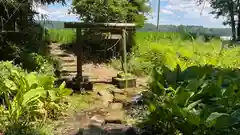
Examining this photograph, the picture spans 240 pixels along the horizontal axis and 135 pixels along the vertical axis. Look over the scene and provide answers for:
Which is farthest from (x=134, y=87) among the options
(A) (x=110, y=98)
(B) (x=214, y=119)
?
(B) (x=214, y=119)

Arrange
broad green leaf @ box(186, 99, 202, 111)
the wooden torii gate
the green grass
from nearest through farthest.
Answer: broad green leaf @ box(186, 99, 202, 111) < the wooden torii gate < the green grass

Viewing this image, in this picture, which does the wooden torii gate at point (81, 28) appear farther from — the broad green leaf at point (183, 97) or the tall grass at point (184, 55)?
the broad green leaf at point (183, 97)

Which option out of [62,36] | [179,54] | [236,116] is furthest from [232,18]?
[236,116]

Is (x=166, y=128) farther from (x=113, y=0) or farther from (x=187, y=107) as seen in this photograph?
(x=113, y=0)

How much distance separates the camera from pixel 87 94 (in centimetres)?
608

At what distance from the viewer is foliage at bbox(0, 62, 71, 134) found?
3.72m

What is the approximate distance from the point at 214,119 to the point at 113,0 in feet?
24.9

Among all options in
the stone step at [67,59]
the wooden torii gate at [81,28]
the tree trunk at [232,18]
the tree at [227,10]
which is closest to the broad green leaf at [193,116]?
the wooden torii gate at [81,28]

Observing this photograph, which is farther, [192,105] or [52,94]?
[52,94]

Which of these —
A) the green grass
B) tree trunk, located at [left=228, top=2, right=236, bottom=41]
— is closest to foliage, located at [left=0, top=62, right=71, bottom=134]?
the green grass

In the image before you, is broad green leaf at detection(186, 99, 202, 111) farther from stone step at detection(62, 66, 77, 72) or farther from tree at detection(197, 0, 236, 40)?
tree at detection(197, 0, 236, 40)

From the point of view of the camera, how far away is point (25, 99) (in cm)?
383

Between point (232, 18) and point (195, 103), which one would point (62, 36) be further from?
point (232, 18)

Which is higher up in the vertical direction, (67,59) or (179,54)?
(179,54)
